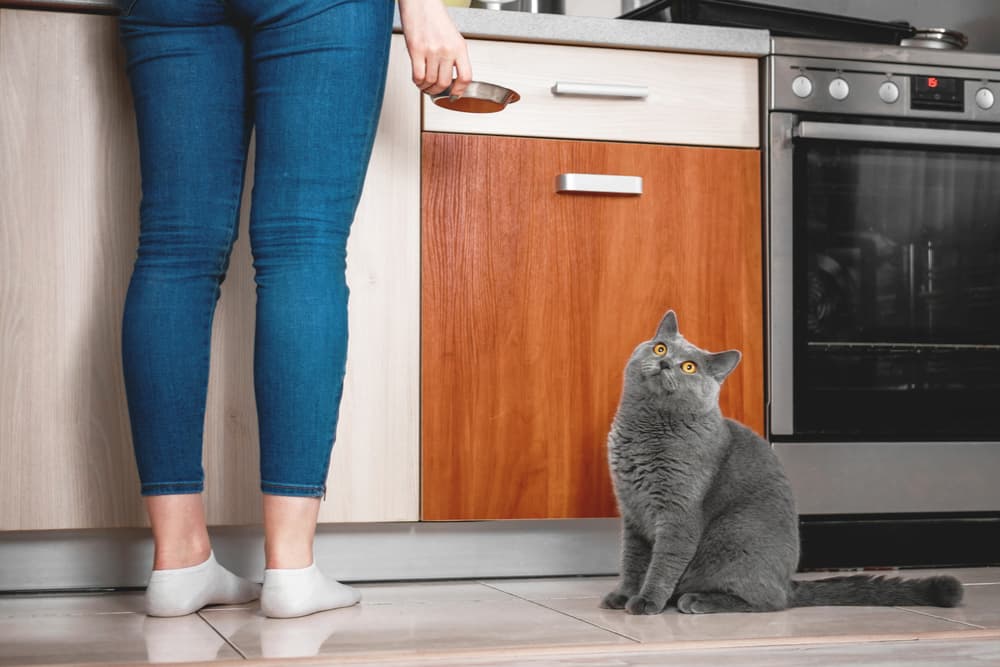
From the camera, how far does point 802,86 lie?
6.53 ft

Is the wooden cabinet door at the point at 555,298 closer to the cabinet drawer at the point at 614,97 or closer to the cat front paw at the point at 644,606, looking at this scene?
the cabinet drawer at the point at 614,97

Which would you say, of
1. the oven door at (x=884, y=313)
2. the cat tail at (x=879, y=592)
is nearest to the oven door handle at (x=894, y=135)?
the oven door at (x=884, y=313)

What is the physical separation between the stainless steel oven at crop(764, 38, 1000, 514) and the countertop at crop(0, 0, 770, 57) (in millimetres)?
73

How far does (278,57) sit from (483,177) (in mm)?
547

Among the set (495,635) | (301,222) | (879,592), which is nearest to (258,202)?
(301,222)

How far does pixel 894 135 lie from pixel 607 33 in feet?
1.89

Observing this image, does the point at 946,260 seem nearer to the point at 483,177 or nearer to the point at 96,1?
the point at 483,177

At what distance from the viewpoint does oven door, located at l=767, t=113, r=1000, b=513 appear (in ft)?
6.49

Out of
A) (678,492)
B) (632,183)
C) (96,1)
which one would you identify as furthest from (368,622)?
(96,1)

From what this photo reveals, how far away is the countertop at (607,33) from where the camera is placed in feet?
6.15

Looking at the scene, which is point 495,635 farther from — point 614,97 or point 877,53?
point 877,53

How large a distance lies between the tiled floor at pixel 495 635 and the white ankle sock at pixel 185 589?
2 centimetres

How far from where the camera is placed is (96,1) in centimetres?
172

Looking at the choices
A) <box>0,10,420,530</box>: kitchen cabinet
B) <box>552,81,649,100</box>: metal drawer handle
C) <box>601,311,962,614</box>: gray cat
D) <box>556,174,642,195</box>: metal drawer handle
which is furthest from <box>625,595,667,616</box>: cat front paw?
<box>552,81,649,100</box>: metal drawer handle
